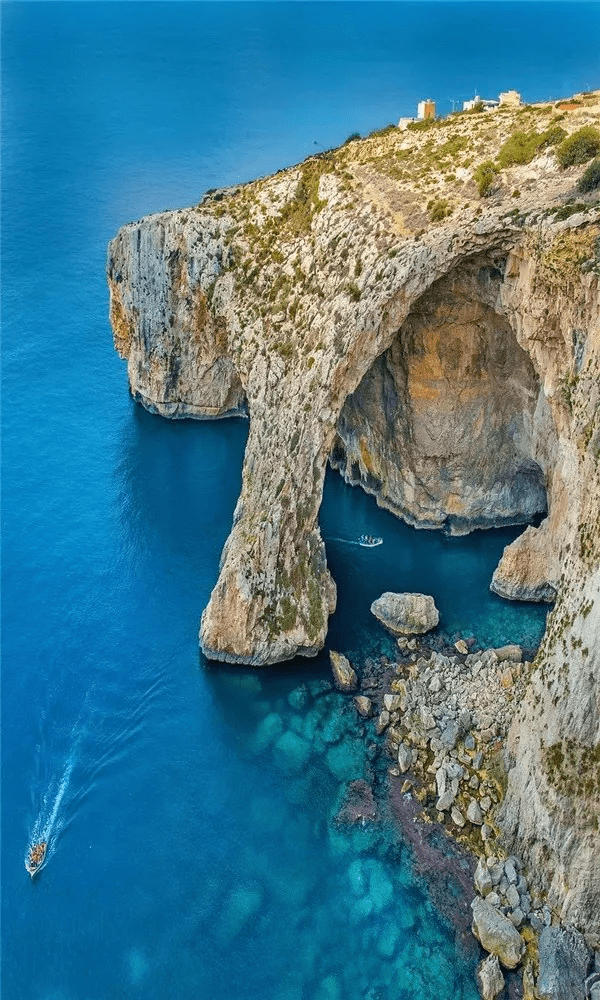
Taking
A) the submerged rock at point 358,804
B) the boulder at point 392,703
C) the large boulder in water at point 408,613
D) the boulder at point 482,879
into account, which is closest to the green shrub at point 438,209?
the large boulder in water at point 408,613

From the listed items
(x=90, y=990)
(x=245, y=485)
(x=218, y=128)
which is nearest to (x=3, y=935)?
(x=90, y=990)

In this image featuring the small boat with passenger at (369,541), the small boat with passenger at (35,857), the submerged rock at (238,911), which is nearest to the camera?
the submerged rock at (238,911)

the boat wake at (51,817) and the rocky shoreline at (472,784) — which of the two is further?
the boat wake at (51,817)

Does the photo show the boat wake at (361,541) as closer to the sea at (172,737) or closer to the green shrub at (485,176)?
the sea at (172,737)

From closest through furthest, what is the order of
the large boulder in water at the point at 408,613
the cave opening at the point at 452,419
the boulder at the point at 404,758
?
the boulder at the point at 404,758
the large boulder in water at the point at 408,613
the cave opening at the point at 452,419

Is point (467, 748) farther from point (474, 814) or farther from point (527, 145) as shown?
point (527, 145)

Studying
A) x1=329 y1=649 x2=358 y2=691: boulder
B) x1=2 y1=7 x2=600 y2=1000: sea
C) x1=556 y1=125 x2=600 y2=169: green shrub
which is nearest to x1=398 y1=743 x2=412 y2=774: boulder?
x1=2 y1=7 x2=600 y2=1000: sea

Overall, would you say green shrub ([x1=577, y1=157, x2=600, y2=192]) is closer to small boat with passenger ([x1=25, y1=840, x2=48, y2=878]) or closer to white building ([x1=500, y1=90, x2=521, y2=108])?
white building ([x1=500, y1=90, x2=521, y2=108])
